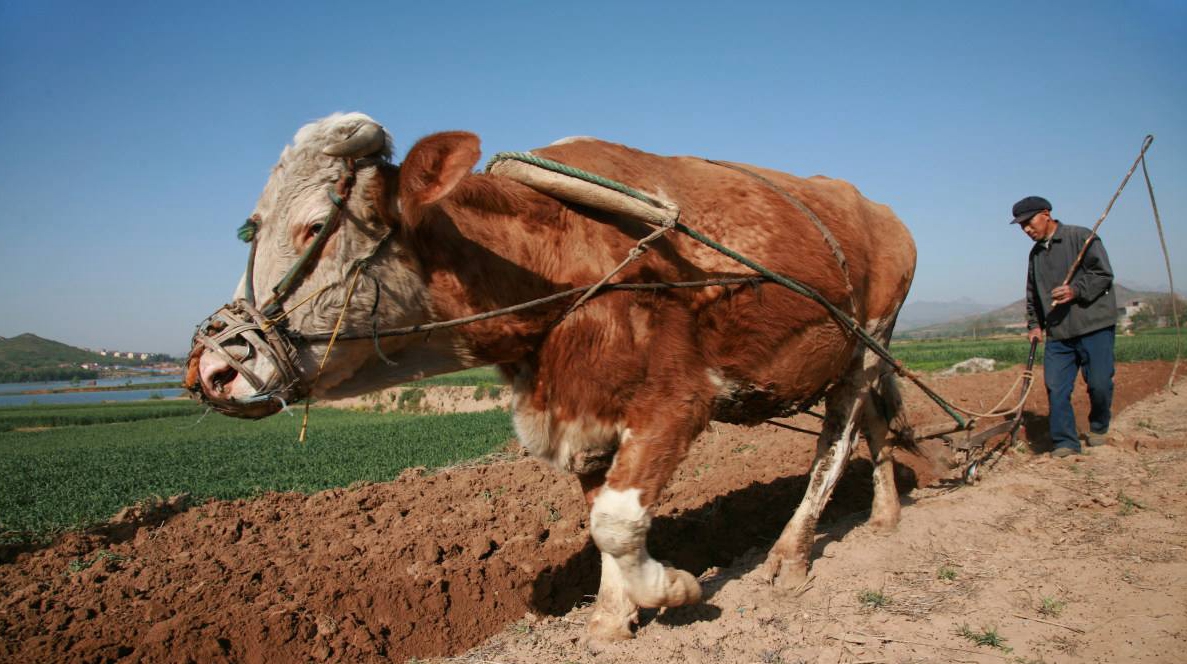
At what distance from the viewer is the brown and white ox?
285 cm

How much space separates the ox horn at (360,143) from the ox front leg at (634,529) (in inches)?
68.8

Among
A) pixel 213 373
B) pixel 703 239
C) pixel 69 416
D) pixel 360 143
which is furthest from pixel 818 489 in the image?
pixel 69 416

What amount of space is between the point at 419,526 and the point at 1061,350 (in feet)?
20.3

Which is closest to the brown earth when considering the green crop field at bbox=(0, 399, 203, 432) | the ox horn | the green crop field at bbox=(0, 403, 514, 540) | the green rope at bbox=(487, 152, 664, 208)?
the green rope at bbox=(487, 152, 664, 208)

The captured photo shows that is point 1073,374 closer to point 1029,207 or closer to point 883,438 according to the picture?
point 1029,207

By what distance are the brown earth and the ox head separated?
172 cm

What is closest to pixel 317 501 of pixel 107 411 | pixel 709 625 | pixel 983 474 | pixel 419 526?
pixel 419 526

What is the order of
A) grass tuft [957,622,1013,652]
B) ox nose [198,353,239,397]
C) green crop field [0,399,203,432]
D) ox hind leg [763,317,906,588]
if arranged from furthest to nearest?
green crop field [0,399,203,432] < ox hind leg [763,317,906,588] < grass tuft [957,622,1013,652] < ox nose [198,353,239,397]

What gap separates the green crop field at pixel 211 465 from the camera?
10.4m

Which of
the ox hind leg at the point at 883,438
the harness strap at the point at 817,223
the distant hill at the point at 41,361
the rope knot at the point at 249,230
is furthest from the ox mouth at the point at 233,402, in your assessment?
the distant hill at the point at 41,361

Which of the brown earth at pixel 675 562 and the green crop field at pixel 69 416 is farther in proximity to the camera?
the green crop field at pixel 69 416

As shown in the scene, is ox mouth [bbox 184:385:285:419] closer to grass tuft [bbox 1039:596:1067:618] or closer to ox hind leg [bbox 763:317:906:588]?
ox hind leg [bbox 763:317:906:588]

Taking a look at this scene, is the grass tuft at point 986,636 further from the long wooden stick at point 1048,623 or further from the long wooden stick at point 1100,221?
the long wooden stick at point 1100,221

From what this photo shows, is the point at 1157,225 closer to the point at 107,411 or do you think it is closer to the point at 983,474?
the point at 983,474
